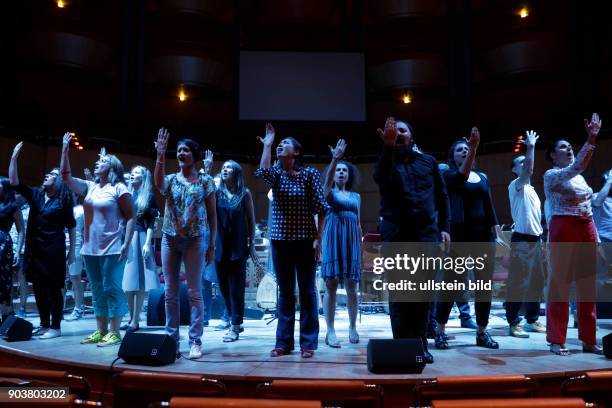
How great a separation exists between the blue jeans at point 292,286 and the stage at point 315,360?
0.14m

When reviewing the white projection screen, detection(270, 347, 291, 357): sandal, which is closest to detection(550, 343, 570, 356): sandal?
detection(270, 347, 291, 357): sandal

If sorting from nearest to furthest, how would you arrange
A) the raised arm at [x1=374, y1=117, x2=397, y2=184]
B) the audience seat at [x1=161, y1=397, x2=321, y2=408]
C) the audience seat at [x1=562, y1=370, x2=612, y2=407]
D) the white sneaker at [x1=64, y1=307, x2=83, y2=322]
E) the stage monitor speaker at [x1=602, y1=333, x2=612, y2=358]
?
1. the audience seat at [x1=161, y1=397, x2=321, y2=408]
2. the audience seat at [x1=562, y1=370, x2=612, y2=407]
3. the raised arm at [x1=374, y1=117, x2=397, y2=184]
4. the stage monitor speaker at [x1=602, y1=333, x2=612, y2=358]
5. the white sneaker at [x1=64, y1=307, x2=83, y2=322]

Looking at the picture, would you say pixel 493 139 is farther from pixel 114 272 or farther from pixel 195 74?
pixel 114 272

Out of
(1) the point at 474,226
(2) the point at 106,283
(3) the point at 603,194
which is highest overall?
(3) the point at 603,194

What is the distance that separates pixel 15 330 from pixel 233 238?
5.56 ft

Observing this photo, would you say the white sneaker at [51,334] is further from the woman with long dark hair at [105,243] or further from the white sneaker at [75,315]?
the white sneaker at [75,315]

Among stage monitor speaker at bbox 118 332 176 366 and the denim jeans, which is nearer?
stage monitor speaker at bbox 118 332 176 366

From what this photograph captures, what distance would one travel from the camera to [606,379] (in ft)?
6.14

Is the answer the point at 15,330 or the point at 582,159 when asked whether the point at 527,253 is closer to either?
the point at 582,159

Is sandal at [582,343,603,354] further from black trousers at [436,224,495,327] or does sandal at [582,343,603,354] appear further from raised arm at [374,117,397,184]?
raised arm at [374,117,397,184]

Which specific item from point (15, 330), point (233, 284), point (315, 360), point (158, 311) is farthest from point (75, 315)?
point (315, 360)

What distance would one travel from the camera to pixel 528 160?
11.7ft

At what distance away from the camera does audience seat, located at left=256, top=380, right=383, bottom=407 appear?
1.67m

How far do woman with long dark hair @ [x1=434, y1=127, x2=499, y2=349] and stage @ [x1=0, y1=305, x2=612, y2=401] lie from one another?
13 centimetres
